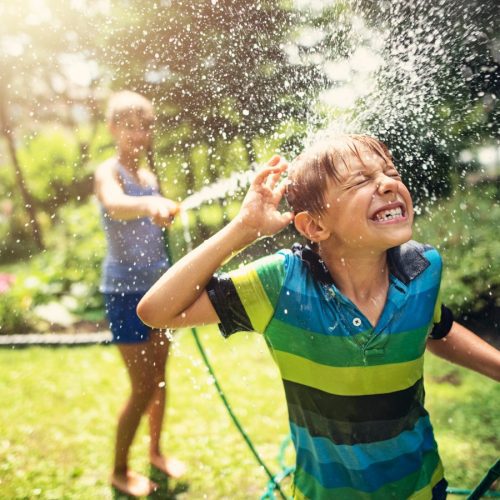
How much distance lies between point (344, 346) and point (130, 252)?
4.36ft

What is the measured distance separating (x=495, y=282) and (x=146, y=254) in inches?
98.9

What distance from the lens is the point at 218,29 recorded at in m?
3.16

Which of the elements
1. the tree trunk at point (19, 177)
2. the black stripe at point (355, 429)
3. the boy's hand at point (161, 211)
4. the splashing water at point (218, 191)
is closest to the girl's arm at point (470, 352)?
the black stripe at point (355, 429)

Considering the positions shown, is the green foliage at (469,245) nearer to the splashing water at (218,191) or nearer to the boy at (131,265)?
the splashing water at (218,191)

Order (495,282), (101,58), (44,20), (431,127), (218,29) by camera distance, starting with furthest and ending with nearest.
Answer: (44,20)
(101,58)
(495,282)
(431,127)
(218,29)

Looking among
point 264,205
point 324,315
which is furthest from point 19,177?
point 324,315

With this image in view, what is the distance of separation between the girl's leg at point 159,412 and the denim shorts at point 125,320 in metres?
0.08

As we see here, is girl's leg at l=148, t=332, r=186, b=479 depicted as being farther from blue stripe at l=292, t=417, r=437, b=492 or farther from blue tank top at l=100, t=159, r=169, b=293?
blue stripe at l=292, t=417, r=437, b=492

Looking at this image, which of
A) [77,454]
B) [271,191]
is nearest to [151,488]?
[77,454]

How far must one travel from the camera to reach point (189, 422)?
3.22 m

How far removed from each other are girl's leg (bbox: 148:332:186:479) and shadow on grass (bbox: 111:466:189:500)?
4cm

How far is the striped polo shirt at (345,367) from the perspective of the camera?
1312mm

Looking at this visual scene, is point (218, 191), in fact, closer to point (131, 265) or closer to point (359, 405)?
point (131, 265)

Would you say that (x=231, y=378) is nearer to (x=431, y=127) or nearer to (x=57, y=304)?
(x=431, y=127)
